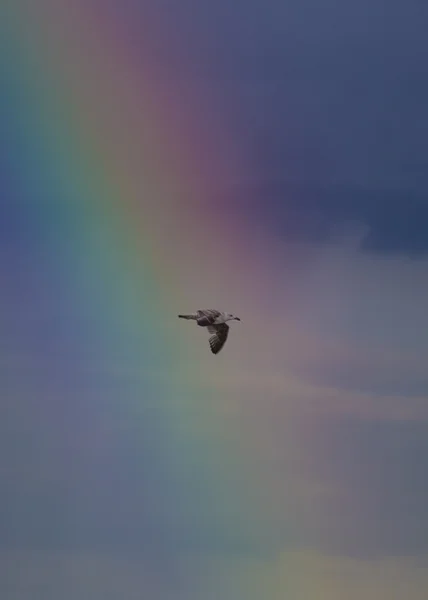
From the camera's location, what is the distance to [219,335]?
63.8 m

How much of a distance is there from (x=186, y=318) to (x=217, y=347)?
5698 millimetres

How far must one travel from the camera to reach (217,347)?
205 ft

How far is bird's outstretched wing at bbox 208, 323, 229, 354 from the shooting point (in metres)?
62.9

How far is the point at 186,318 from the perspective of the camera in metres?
59.6

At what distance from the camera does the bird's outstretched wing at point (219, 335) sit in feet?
206
